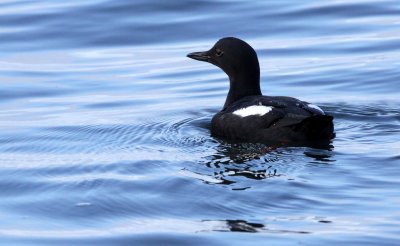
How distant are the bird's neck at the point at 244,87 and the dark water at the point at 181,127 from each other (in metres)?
0.37

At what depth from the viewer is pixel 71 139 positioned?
A: 9758 mm

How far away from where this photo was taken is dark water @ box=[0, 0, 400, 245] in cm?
687

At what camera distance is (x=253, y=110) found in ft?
31.1

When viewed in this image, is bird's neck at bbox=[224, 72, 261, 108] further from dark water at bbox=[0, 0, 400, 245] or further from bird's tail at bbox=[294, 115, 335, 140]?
bird's tail at bbox=[294, 115, 335, 140]

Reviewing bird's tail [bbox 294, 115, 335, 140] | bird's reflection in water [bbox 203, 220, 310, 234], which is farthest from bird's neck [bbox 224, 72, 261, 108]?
bird's reflection in water [bbox 203, 220, 310, 234]

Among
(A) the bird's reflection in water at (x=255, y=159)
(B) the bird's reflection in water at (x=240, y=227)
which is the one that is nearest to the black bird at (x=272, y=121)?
(A) the bird's reflection in water at (x=255, y=159)

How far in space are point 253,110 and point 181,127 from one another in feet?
3.17

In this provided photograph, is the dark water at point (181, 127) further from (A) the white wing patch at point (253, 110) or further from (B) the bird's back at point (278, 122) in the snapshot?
(A) the white wing patch at point (253, 110)

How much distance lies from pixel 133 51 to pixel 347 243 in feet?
27.1

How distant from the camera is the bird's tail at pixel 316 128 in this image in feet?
29.9

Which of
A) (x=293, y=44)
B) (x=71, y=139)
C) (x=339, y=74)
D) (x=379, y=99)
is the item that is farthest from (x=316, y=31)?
(x=71, y=139)

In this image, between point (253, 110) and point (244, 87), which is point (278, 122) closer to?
point (253, 110)

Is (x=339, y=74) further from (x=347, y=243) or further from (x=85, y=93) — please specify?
(x=347, y=243)

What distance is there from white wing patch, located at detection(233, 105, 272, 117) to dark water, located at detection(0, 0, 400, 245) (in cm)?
34
